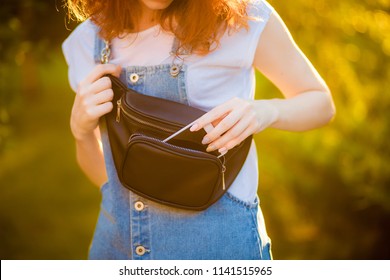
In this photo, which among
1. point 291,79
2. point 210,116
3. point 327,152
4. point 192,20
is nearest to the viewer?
point 210,116

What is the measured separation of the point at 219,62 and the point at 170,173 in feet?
1.22

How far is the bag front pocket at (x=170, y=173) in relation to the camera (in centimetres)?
151

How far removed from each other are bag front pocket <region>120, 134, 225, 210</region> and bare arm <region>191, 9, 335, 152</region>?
64 mm

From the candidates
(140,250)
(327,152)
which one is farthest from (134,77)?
(327,152)

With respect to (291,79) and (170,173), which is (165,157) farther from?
(291,79)

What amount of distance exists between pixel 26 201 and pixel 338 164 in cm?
306

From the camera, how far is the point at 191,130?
151 cm

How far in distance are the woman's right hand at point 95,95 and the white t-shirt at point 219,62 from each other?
0.08 m

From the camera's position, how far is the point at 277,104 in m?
1.67

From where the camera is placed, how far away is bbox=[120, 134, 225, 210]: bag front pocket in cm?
151

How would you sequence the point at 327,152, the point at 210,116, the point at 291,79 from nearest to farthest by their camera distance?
1. the point at 210,116
2. the point at 291,79
3. the point at 327,152

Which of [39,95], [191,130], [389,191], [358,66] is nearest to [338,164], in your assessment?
[389,191]
